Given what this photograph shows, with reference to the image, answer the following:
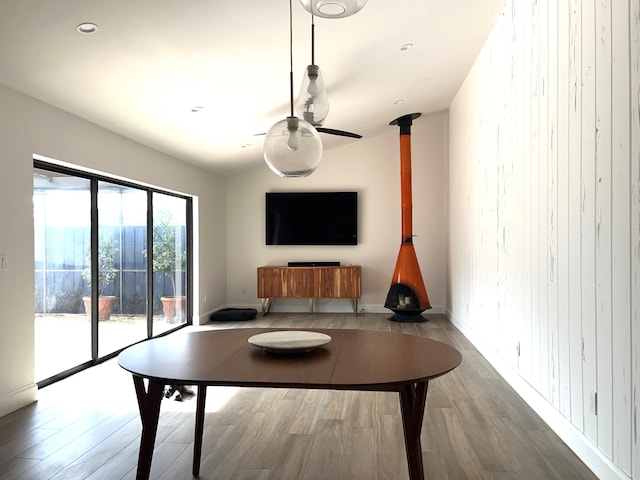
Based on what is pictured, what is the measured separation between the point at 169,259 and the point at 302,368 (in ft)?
16.7

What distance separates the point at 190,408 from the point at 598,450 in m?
2.48

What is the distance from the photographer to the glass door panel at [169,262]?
6.14 meters

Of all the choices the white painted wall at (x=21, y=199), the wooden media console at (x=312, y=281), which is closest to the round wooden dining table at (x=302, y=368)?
the white painted wall at (x=21, y=199)

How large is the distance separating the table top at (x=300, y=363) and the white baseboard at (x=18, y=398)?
1840mm

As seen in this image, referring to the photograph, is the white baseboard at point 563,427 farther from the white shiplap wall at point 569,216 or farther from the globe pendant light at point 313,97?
the globe pendant light at point 313,97

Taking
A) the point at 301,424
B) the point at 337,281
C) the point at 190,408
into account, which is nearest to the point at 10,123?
the point at 190,408

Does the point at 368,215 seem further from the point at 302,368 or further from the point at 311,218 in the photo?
the point at 302,368

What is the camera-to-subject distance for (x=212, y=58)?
12.5ft

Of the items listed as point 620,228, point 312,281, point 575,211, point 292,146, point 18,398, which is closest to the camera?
point 292,146

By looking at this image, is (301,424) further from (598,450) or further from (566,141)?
(566,141)

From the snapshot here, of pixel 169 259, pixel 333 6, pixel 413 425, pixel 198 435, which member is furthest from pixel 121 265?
pixel 333 6

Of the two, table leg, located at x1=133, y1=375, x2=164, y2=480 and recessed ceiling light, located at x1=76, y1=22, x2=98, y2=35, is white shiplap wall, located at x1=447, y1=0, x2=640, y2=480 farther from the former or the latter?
recessed ceiling light, located at x1=76, y1=22, x2=98, y2=35

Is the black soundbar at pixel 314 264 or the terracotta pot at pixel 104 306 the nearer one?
the terracotta pot at pixel 104 306

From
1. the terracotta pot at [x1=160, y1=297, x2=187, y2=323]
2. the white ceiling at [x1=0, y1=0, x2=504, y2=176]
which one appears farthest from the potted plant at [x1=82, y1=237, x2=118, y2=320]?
the terracotta pot at [x1=160, y1=297, x2=187, y2=323]
